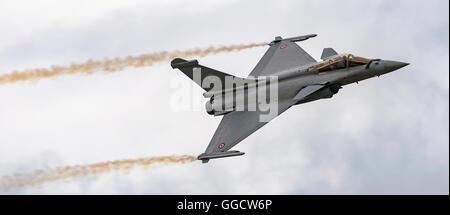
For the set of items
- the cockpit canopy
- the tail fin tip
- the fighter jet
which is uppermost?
the tail fin tip

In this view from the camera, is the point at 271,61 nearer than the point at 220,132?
No

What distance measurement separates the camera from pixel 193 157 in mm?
43562

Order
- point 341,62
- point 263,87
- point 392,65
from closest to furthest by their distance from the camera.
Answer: point 392,65 → point 341,62 → point 263,87

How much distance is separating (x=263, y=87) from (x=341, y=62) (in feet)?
12.7

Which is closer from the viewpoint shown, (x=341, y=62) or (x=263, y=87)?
(x=341, y=62)

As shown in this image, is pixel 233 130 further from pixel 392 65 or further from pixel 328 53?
pixel 392 65

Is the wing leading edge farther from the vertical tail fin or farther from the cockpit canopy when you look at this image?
the vertical tail fin

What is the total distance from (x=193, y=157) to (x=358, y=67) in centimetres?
880

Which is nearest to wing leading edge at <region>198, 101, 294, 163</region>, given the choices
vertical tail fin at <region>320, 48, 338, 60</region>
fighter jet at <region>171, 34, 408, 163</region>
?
fighter jet at <region>171, 34, 408, 163</region>

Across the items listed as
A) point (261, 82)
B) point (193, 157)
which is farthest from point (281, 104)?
point (193, 157)

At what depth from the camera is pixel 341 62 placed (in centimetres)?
4400

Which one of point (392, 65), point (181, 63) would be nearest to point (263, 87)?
point (181, 63)

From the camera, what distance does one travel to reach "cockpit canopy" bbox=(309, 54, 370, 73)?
144 ft

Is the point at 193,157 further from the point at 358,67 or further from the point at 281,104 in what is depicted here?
the point at 358,67
